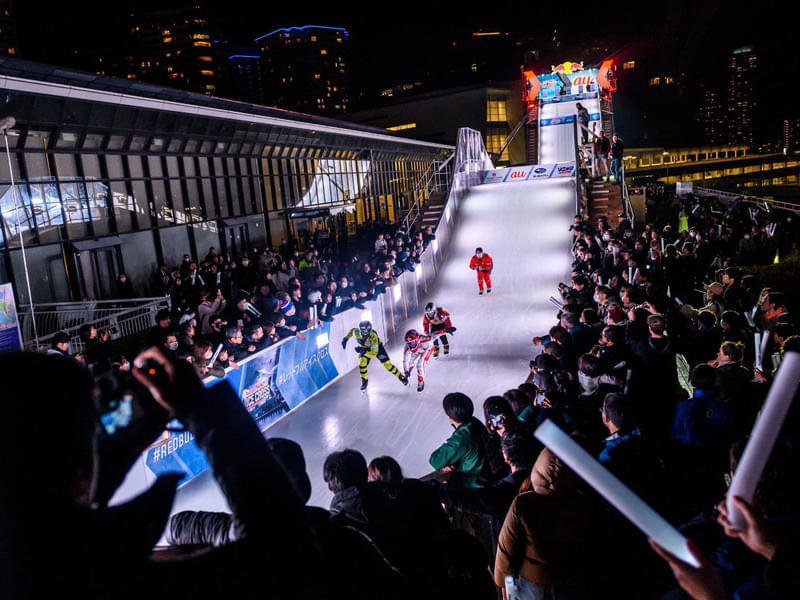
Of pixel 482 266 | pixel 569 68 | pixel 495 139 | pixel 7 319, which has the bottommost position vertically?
pixel 482 266

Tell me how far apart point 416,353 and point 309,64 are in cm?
18457

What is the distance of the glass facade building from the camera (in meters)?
12.7

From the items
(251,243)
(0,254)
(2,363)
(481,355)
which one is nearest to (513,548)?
(2,363)

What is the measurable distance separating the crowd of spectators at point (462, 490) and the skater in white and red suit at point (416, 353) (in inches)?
104

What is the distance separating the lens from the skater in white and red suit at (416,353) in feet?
32.8

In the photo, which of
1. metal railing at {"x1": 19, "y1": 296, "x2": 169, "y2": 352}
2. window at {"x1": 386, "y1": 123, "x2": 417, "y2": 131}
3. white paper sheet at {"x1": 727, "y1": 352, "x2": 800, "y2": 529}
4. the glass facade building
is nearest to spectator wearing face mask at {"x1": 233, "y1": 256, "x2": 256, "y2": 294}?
metal railing at {"x1": 19, "y1": 296, "x2": 169, "y2": 352}

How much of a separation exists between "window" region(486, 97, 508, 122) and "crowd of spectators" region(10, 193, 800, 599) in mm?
48261

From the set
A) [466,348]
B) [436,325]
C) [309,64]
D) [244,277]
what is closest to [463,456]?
[436,325]

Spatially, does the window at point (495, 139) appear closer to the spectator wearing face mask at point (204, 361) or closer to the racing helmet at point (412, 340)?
the racing helmet at point (412, 340)

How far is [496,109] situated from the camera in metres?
54.1

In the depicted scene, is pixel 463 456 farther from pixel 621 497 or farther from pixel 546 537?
pixel 621 497

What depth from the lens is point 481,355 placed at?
11.7 m

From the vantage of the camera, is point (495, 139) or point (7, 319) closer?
point (7, 319)

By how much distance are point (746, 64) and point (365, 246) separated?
184677mm
